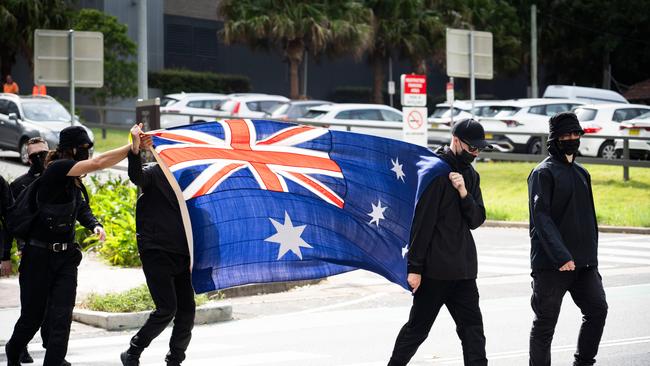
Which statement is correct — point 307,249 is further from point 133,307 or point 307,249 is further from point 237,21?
point 237,21

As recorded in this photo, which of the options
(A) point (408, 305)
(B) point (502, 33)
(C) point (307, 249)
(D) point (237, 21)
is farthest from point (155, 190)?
(B) point (502, 33)

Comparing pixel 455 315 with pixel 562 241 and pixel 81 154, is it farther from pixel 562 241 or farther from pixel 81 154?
pixel 81 154

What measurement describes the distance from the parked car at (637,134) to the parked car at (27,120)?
1306 cm

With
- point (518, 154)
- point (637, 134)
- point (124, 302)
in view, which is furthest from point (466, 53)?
point (124, 302)

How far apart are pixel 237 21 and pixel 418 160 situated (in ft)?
131

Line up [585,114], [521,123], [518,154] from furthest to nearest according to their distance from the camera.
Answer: [521,123] → [585,114] → [518,154]

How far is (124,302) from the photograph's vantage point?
11.9m

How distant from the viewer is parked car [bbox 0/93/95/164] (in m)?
29.1

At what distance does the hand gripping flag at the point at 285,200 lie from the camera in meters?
8.38

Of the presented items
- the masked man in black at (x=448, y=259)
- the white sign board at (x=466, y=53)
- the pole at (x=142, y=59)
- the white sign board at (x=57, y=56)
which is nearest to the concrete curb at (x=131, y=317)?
the pole at (x=142, y=59)

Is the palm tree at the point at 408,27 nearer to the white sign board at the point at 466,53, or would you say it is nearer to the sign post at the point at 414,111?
the white sign board at the point at 466,53

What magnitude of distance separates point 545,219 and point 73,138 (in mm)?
3223

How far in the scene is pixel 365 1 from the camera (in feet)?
164

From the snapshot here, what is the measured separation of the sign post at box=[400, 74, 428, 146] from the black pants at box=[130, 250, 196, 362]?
1468cm
